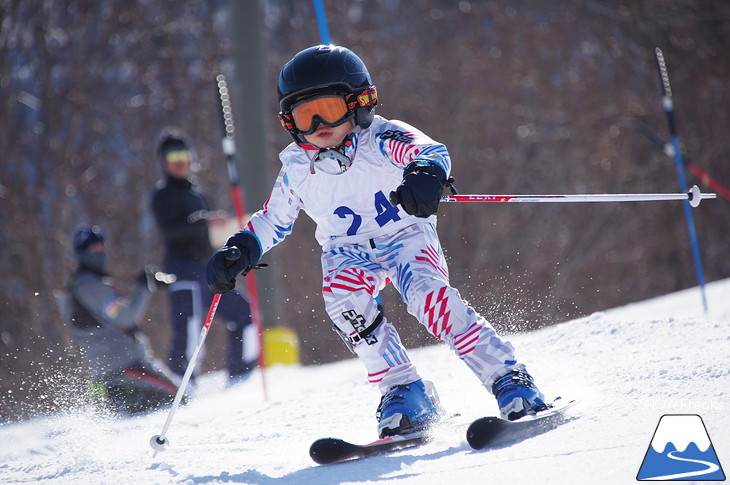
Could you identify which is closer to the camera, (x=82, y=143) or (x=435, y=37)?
(x=82, y=143)

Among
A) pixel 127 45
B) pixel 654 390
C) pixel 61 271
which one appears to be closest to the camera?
pixel 654 390

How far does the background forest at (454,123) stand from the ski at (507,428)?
7954 millimetres

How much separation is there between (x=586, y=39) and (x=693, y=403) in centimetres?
1193

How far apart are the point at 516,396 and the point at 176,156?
351 centimetres

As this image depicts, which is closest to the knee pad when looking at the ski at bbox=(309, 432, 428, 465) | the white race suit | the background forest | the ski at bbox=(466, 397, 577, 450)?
the white race suit

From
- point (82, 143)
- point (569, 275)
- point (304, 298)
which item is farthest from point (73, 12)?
point (569, 275)

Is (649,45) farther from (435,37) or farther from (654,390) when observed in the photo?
(654,390)

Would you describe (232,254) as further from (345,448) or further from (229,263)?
(345,448)

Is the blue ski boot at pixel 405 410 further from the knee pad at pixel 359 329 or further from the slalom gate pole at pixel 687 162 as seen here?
the slalom gate pole at pixel 687 162

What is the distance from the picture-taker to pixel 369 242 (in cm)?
346

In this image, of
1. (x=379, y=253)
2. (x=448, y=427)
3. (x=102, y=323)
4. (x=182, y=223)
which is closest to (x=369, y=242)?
(x=379, y=253)

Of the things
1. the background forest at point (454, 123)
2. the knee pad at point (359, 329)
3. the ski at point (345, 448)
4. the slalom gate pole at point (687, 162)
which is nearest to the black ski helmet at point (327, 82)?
the knee pad at point (359, 329)

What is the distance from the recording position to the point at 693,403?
2945mm

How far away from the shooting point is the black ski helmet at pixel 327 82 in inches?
130
